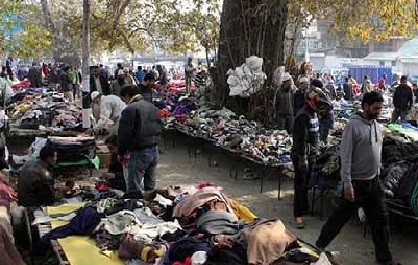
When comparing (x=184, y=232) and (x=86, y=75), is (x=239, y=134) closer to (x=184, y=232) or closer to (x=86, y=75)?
(x=86, y=75)

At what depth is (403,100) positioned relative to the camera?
1667 cm

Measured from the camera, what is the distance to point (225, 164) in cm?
1220

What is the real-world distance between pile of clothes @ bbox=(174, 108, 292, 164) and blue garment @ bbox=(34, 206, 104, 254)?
413cm

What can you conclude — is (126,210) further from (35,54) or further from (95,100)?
(35,54)

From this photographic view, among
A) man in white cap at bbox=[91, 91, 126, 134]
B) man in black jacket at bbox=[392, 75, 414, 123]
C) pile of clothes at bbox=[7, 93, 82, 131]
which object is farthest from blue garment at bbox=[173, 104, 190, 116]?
man in black jacket at bbox=[392, 75, 414, 123]

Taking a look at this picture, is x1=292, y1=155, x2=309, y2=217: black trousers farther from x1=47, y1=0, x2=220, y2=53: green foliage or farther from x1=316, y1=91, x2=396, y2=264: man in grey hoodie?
x1=47, y1=0, x2=220, y2=53: green foliage

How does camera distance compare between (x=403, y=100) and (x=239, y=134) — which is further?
(x=403, y=100)

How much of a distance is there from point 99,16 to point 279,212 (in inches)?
712

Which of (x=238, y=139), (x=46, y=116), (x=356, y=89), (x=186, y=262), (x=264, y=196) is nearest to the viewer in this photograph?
(x=186, y=262)

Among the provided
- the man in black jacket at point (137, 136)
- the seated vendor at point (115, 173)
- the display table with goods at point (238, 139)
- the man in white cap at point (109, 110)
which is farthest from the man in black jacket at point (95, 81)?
the man in black jacket at point (137, 136)

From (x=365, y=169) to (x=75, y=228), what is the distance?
288 cm

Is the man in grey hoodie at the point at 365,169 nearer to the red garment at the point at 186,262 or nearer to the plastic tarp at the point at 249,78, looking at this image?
the red garment at the point at 186,262

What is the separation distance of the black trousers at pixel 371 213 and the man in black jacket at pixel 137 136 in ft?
7.68

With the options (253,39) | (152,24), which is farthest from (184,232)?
(152,24)
